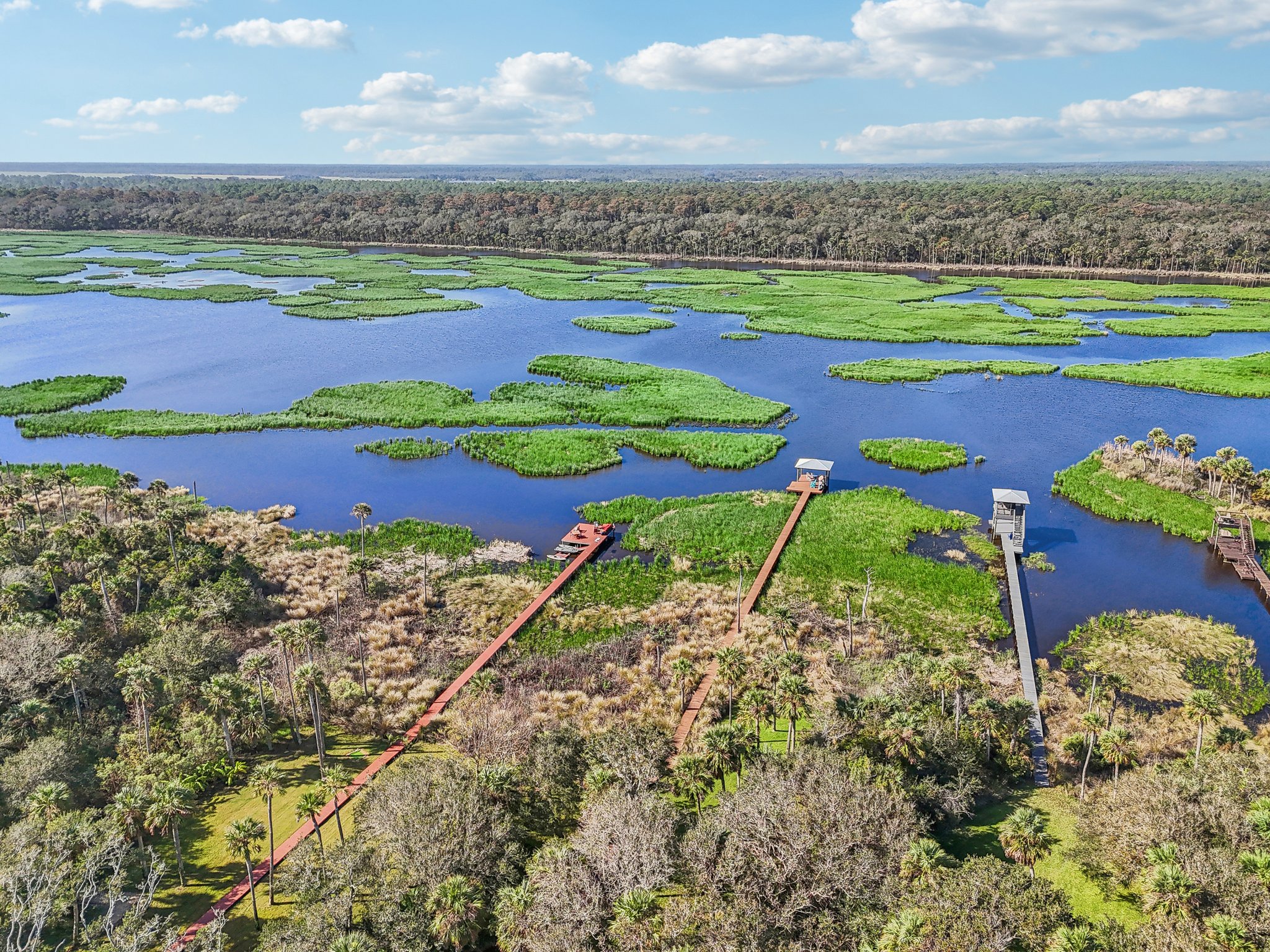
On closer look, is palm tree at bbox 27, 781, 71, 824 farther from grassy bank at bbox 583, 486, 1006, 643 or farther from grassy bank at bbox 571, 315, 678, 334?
grassy bank at bbox 571, 315, 678, 334

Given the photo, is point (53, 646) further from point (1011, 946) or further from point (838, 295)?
point (838, 295)

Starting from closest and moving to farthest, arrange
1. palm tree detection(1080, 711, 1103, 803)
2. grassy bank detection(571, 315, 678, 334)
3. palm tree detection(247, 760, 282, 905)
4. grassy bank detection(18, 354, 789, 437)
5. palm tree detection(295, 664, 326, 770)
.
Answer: palm tree detection(247, 760, 282, 905) < palm tree detection(1080, 711, 1103, 803) < palm tree detection(295, 664, 326, 770) < grassy bank detection(18, 354, 789, 437) < grassy bank detection(571, 315, 678, 334)

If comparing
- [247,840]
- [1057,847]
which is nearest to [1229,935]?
[1057,847]

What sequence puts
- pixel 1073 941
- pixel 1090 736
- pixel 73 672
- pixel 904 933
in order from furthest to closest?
pixel 73 672
pixel 1090 736
pixel 904 933
pixel 1073 941

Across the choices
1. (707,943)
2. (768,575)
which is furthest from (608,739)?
(768,575)

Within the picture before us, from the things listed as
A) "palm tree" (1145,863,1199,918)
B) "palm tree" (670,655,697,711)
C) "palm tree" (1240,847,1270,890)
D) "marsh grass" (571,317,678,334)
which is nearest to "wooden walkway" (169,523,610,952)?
"palm tree" (670,655,697,711)

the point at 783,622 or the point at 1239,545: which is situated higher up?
the point at 783,622

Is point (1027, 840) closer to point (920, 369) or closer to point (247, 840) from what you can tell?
point (247, 840)
